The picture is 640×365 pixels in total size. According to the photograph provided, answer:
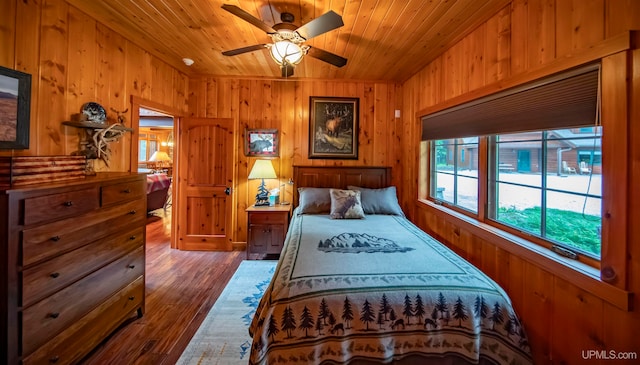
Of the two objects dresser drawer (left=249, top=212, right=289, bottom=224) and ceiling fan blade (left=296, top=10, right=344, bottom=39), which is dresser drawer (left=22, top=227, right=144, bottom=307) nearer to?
dresser drawer (left=249, top=212, right=289, bottom=224)

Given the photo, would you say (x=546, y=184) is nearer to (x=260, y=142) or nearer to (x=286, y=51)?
(x=286, y=51)

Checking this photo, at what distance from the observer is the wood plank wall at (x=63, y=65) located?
1.86 metres

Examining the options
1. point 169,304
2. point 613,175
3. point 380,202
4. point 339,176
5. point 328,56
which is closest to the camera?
point 613,175

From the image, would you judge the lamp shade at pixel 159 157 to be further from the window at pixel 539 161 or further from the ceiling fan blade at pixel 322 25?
the window at pixel 539 161

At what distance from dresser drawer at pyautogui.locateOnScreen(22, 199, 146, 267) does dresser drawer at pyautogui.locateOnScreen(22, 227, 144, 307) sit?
0.16 feet

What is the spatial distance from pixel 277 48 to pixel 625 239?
242 cm

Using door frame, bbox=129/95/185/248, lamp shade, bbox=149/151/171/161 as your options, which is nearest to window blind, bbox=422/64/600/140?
door frame, bbox=129/95/185/248

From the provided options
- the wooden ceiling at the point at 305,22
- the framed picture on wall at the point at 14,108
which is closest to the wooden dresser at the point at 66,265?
the framed picture on wall at the point at 14,108

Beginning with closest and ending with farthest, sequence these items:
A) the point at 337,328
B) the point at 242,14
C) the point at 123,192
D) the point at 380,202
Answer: the point at 337,328, the point at 242,14, the point at 123,192, the point at 380,202

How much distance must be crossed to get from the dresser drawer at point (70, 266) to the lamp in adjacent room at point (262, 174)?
179 centimetres

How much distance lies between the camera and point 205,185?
13.5 ft

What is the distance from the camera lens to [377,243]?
7.59 feet

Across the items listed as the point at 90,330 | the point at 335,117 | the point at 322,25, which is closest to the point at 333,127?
the point at 335,117

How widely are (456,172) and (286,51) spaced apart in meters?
2.15
